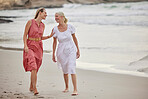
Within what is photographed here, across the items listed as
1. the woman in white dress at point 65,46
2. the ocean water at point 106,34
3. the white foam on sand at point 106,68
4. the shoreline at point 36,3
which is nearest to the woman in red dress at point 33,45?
the woman in white dress at point 65,46

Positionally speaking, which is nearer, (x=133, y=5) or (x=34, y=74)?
(x=34, y=74)

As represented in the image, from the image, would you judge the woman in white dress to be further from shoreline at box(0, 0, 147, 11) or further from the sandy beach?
shoreline at box(0, 0, 147, 11)

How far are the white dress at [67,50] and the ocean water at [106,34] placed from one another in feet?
5.78

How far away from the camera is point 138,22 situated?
48.5 feet

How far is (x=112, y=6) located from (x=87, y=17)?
5.37 ft

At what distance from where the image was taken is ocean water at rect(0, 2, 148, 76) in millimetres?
6344

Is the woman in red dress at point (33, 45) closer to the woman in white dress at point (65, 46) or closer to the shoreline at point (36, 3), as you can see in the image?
the woman in white dress at point (65, 46)

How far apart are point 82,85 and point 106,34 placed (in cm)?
761

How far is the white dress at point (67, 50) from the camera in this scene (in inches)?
139

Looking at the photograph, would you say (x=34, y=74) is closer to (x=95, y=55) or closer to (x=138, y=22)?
(x=95, y=55)

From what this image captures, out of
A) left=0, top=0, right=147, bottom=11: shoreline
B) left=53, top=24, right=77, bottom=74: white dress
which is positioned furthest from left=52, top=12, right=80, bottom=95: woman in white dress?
left=0, top=0, right=147, bottom=11: shoreline

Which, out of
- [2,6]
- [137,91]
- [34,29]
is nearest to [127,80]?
[137,91]

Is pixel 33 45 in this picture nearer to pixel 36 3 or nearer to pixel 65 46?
pixel 65 46

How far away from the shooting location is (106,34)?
11.5 meters
